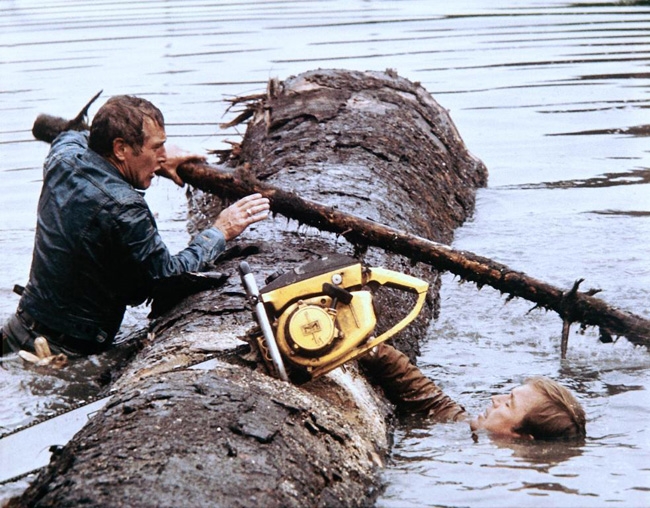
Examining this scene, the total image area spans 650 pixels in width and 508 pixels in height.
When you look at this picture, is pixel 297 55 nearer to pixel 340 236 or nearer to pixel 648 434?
pixel 340 236

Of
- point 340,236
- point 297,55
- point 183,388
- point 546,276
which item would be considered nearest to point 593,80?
point 297,55

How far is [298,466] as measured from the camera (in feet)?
12.9

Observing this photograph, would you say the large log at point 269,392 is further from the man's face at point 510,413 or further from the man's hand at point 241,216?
the man's face at point 510,413

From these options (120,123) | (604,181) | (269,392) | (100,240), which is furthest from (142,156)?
(604,181)

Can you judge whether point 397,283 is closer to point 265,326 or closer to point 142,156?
point 265,326

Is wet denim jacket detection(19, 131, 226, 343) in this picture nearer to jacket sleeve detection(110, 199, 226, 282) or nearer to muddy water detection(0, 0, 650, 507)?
jacket sleeve detection(110, 199, 226, 282)

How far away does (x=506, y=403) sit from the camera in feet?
18.5

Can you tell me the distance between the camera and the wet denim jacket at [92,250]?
5.60m

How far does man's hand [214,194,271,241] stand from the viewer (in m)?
6.14

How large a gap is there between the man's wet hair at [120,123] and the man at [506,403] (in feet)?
5.44

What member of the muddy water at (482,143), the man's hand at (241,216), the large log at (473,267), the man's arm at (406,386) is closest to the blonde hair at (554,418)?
the muddy water at (482,143)

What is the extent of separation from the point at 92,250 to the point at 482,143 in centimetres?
817

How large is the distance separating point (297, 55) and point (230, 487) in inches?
612

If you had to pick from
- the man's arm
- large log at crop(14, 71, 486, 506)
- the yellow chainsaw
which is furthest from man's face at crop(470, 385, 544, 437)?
the yellow chainsaw
